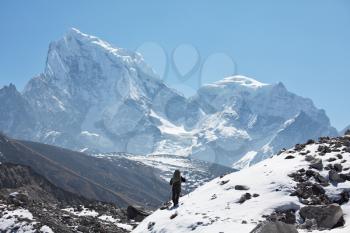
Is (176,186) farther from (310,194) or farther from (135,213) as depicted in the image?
(135,213)

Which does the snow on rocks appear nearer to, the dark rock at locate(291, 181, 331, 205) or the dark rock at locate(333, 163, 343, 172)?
the dark rock at locate(291, 181, 331, 205)

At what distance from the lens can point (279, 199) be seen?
31.8 metres

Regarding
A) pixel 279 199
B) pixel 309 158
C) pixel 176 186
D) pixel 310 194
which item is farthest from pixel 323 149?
pixel 176 186

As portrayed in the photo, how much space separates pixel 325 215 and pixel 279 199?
3.77m

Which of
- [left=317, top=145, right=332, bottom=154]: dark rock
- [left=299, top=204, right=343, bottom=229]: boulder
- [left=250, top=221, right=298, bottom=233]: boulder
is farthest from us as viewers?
[left=317, top=145, right=332, bottom=154]: dark rock

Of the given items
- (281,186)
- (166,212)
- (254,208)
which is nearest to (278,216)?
(254,208)

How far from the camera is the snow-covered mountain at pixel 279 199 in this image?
2892 cm

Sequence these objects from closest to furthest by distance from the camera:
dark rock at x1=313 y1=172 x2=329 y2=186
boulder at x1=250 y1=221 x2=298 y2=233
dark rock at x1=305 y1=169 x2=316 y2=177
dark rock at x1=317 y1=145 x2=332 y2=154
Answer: boulder at x1=250 y1=221 x2=298 y2=233 < dark rock at x1=313 y1=172 x2=329 y2=186 < dark rock at x1=305 y1=169 x2=316 y2=177 < dark rock at x1=317 y1=145 x2=332 y2=154

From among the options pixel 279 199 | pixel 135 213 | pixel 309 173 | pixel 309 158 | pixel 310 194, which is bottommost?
pixel 279 199

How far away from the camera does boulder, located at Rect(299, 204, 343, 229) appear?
91.8 feet

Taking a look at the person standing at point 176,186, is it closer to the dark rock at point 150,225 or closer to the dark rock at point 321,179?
the dark rock at point 150,225

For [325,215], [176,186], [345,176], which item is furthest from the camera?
[176,186]

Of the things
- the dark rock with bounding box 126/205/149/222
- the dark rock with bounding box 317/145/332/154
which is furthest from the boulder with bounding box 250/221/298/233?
the dark rock with bounding box 126/205/149/222

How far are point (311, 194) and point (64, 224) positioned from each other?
3504cm
